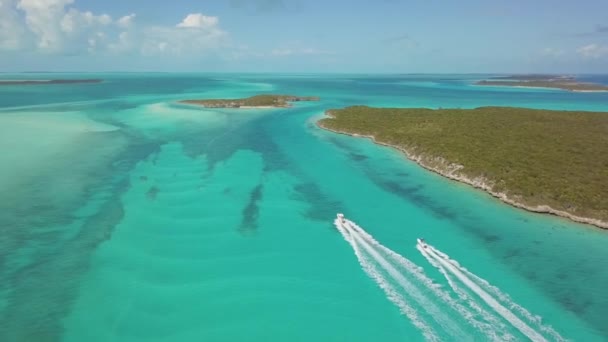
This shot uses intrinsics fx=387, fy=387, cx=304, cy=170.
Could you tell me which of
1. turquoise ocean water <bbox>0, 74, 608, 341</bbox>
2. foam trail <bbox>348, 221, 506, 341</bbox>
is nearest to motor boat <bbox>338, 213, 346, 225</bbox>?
turquoise ocean water <bbox>0, 74, 608, 341</bbox>

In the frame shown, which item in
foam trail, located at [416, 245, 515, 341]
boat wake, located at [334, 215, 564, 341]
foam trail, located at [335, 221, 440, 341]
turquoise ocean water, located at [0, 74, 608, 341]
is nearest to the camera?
foam trail, located at [416, 245, 515, 341]

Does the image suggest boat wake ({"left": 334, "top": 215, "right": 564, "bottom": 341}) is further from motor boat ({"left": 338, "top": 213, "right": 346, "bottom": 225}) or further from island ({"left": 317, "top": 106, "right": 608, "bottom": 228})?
island ({"left": 317, "top": 106, "right": 608, "bottom": 228})

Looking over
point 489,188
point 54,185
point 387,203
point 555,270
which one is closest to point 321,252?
point 387,203

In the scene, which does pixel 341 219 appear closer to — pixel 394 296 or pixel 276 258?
pixel 276 258

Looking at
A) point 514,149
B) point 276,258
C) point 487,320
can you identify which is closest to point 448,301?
point 487,320

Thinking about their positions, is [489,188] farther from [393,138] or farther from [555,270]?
[393,138]

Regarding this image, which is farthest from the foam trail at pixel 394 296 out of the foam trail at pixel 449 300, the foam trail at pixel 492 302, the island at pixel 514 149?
the island at pixel 514 149

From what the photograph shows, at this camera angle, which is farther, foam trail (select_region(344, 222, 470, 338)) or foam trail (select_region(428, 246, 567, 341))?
foam trail (select_region(344, 222, 470, 338))

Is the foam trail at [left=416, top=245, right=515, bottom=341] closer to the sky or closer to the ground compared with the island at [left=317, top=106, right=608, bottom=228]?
closer to the ground
